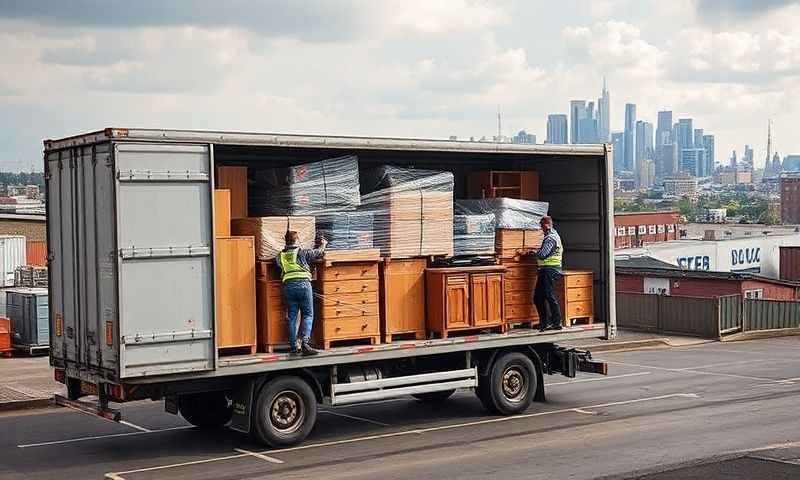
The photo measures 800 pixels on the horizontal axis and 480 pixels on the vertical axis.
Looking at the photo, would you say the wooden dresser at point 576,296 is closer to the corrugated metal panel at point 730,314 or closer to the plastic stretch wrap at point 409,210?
the plastic stretch wrap at point 409,210

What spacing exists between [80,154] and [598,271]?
801cm

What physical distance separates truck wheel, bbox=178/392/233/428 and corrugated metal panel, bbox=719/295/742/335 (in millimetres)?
20884

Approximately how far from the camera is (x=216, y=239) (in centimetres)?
1366

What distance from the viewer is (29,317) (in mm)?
25781

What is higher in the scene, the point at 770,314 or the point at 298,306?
the point at 298,306

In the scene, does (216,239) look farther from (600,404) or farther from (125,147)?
(600,404)

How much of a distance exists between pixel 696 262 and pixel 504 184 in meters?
49.3

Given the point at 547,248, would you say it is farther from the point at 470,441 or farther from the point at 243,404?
the point at 243,404

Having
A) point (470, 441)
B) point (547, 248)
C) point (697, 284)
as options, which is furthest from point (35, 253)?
point (470, 441)

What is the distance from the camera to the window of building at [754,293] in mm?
40875

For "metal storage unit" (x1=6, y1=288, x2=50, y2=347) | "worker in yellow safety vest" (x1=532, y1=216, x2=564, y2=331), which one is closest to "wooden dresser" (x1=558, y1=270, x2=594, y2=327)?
"worker in yellow safety vest" (x1=532, y1=216, x2=564, y2=331)

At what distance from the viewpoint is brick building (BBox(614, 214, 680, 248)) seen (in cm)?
9862

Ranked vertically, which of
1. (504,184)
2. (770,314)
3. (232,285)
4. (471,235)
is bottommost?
(770,314)

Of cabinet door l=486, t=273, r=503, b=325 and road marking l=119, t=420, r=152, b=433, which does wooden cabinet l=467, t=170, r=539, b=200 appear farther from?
road marking l=119, t=420, r=152, b=433
